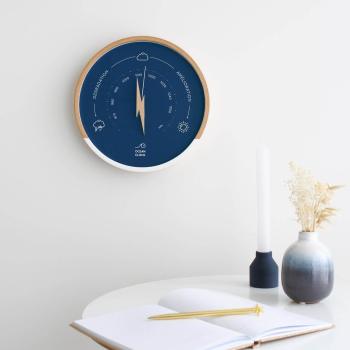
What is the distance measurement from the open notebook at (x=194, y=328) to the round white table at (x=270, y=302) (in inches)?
1.2

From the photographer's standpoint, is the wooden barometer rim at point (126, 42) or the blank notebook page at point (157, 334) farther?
the wooden barometer rim at point (126, 42)

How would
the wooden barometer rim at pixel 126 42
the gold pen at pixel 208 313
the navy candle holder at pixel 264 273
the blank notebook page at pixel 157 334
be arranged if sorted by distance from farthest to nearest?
the wooden barometer rim at pixel 126 42 → the navy candle holder at pixel 264 273 → the gold pen at pixel 208 313 → the blank notebook page at pixel 157 334

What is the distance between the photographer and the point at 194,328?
0.94m

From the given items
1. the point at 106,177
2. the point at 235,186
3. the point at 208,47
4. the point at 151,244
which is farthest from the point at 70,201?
the point at 208,47

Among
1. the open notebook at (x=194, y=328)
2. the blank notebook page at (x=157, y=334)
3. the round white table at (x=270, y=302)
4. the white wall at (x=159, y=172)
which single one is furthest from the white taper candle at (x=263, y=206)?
the blank notebook page at (x=157, y=334)

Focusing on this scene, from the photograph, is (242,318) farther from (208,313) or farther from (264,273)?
(264,273)

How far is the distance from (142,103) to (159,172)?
242 millimetres

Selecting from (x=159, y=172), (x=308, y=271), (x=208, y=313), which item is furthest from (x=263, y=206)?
(x=208, y=313)

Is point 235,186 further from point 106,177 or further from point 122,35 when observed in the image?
point 122,35

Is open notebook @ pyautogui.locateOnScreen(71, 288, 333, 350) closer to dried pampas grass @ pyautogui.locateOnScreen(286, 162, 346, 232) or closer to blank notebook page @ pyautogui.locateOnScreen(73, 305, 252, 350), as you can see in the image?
blank notebook page @ pyautogui.locateOnScreen(73, 305, 252, 350)

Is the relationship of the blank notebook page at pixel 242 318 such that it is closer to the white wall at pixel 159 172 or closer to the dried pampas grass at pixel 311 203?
the dried pampas grass at pixel 311 203

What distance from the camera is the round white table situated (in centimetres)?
97

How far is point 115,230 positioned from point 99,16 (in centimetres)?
73

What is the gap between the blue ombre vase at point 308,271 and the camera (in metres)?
1.20
